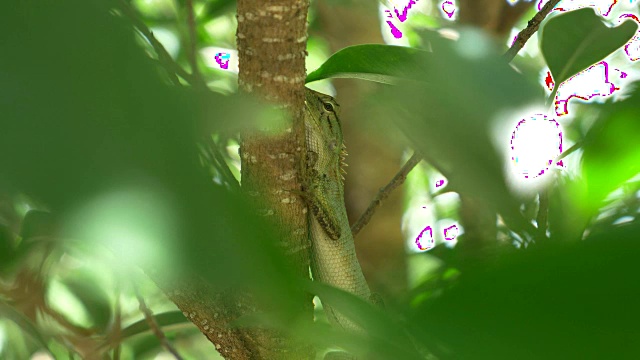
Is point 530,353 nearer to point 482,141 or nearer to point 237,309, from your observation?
point 482,141

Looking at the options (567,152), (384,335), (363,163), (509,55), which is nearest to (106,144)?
(384,335)

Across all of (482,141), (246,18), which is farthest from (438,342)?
(246,18)

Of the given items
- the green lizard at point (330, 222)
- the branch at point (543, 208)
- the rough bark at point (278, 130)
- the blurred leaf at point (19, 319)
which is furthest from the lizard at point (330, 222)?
the branch at point (543, 208)

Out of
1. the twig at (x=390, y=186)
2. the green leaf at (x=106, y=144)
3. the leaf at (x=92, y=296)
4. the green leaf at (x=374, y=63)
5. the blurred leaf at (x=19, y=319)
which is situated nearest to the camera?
the green leaf at (x=106, y=144)

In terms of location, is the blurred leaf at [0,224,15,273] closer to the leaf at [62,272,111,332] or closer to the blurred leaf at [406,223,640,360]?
the leaf at [62,272,111,332]

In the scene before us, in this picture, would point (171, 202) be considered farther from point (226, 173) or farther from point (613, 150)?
point (613, 150)

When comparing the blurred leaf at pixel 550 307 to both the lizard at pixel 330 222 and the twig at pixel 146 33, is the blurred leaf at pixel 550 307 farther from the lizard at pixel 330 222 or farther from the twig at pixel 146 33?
the lizard at pixel 330 222

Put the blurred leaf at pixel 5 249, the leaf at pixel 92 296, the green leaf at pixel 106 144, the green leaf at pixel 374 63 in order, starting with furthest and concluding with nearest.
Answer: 1. the leaf at pixel 92 296
2. the blurred leaf at pixel 5 249
3. the green leaf at pixel 374 63
4. the green leaf at pixel 106 144
